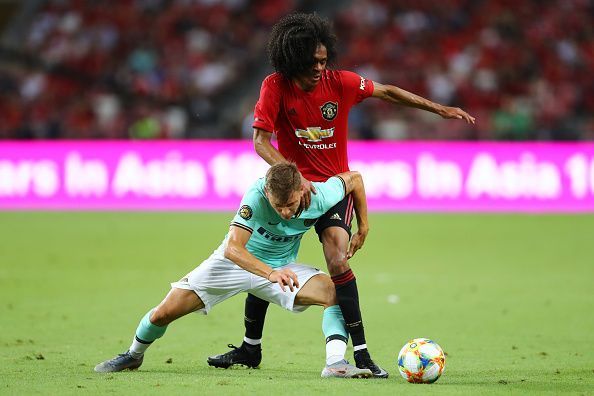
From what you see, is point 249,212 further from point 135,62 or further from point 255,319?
point 135,62

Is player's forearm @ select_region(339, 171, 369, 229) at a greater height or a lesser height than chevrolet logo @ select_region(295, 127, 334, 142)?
lesser

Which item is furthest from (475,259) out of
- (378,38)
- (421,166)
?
(378,38)

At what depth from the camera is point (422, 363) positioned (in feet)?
20.8

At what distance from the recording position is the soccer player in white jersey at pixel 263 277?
6.63 metres

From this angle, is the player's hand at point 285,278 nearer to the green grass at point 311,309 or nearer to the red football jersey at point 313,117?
the green grass at point 311,309

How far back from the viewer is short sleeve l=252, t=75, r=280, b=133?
7180mm

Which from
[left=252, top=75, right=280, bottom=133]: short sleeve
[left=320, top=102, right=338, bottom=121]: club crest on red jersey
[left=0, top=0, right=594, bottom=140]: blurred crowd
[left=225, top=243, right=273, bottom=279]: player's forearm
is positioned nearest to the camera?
[left=225, top=243, right=273, bottom=279]: player's forearm

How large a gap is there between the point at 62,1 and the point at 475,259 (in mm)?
16304

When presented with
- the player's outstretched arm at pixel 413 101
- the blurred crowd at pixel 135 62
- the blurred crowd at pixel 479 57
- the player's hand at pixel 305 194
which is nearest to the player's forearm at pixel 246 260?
the player's hand at pixel 305 194

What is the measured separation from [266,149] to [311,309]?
403cm

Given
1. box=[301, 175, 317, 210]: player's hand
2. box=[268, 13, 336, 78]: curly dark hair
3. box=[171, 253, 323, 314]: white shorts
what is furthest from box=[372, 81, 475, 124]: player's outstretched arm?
box=[171, 253, 323, 314]: white shorts

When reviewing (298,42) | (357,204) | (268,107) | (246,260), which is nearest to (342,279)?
(357,204)

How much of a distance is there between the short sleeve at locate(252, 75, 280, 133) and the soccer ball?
1837 mm

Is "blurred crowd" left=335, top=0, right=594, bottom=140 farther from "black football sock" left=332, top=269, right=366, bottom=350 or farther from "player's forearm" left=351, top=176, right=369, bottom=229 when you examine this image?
"black football sock" left=332, top=269, right=366, bottom=350
